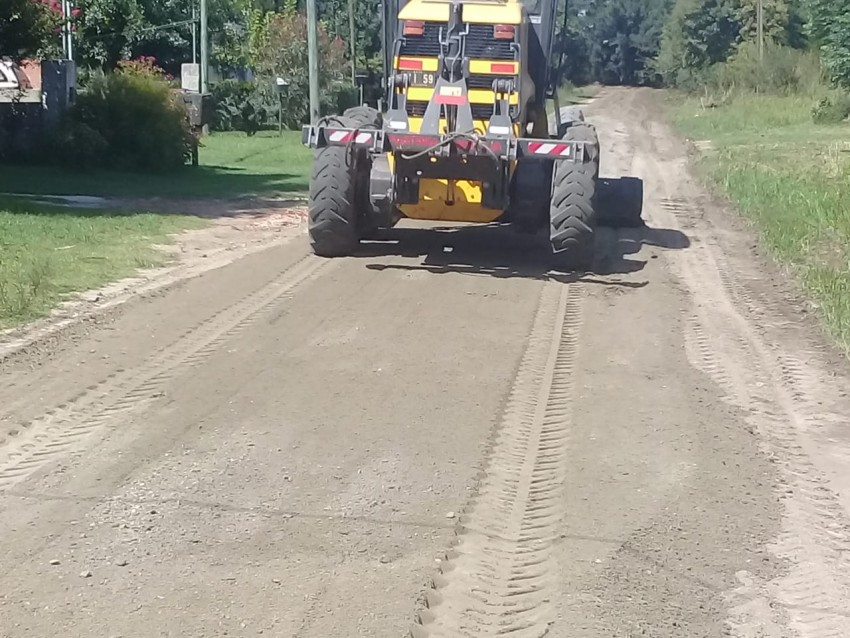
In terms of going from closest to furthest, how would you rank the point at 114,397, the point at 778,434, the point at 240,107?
the point at 778,434 → the point at 114,397 → the point at 240,107

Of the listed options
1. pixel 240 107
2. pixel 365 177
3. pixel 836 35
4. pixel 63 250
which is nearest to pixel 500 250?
pixel 365 177

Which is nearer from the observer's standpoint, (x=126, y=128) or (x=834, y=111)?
(x=126, y=128)

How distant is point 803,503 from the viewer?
666 cm

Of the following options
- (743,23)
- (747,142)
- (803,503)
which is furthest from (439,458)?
(743,23)

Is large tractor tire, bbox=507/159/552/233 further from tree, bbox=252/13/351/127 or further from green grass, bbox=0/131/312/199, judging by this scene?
tree, bbox=252/13/351/127

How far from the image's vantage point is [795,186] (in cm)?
2075

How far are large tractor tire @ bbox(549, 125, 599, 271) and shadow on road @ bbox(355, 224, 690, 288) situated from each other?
293 mm

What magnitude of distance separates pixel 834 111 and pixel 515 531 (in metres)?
39.5

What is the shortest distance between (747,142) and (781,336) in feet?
81.9

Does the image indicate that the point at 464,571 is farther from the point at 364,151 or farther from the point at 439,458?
the point at 364,151

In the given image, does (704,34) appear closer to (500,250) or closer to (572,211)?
(500,250)

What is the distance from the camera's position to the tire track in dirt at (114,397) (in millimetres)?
7152

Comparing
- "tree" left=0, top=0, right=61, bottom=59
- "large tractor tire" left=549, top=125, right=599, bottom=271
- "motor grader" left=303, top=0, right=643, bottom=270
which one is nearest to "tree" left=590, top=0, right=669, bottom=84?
"tree" left=0, top=0, right=61, bottom=59

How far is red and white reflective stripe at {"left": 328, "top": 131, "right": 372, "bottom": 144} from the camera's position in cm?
1320
